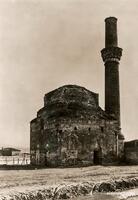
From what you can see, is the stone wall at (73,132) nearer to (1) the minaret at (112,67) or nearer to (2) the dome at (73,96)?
(2) the dome at (73,96)

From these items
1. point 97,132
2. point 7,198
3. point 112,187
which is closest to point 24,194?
point 7,198

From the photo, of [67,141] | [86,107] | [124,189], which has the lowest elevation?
[124,189]

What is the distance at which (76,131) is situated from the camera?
1097 inches

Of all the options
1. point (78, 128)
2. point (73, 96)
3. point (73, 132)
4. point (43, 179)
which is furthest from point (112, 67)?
point (43, 179)

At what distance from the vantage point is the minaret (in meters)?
33.2

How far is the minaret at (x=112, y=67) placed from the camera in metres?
33.2

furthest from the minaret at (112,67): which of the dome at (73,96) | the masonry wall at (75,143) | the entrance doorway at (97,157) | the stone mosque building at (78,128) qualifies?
the entrance doorway at (97,157)

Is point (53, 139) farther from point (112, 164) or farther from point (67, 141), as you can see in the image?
point (112, 164)

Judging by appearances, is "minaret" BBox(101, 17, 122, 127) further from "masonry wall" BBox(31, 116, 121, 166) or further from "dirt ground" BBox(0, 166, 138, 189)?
"dirt ground" BBox(0, 166, 138, 189)

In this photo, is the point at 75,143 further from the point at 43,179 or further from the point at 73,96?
the point at 43,179

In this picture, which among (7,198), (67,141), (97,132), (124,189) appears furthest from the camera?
(97,132)

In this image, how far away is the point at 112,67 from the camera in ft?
110

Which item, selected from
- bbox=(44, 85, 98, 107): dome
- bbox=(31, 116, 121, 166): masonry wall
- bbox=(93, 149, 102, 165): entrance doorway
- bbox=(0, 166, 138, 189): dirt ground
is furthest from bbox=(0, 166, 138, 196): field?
bbox=(44, 85, 98, 107): dome

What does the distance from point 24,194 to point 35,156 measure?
19197 mm
